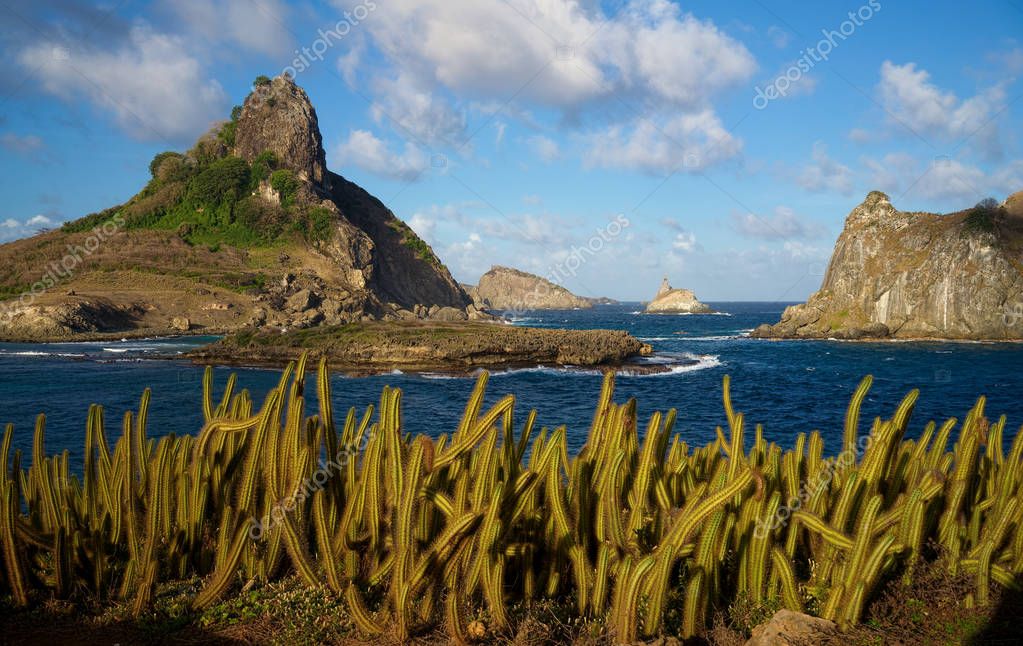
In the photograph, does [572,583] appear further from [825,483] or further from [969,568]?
[969,568]

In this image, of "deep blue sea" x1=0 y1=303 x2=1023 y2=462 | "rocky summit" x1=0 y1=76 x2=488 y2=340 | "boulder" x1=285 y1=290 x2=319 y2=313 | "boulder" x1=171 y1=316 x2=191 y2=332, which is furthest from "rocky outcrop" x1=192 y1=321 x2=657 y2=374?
"boulder" x1=285 y1=290 x2=319 y2=313

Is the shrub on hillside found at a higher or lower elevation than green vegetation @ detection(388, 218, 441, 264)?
higher

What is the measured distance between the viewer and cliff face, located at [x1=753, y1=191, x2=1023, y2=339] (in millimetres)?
61531

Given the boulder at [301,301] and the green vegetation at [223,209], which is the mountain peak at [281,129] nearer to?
the green vegetation at [223,209]

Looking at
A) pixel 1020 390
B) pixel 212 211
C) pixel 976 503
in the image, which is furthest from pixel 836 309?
pixel 212 211

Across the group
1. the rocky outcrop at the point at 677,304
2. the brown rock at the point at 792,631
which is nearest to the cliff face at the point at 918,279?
the brown rock at the point at 792,631

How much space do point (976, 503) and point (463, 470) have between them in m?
5.38

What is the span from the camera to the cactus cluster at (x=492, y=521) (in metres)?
4.92

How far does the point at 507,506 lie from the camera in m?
5.30

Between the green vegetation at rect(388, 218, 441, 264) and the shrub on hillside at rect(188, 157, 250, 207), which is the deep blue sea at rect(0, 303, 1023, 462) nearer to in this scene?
the shrub on hillside at rect(188, 157, 250, 207)

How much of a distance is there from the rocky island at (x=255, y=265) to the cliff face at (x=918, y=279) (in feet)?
114

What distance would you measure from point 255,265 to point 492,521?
91.8 metres

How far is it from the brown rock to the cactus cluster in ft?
A: 1.18

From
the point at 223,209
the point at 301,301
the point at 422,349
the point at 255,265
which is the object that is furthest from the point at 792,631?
the point at 223,209
